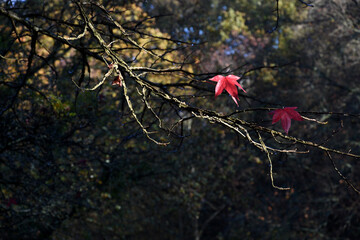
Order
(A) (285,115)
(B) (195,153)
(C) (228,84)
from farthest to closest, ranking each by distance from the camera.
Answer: (B) (195,153) < (C) (228,84) < (A) (285,115)

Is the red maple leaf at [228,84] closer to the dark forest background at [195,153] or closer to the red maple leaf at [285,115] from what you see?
the red maple leaf at [285,115]

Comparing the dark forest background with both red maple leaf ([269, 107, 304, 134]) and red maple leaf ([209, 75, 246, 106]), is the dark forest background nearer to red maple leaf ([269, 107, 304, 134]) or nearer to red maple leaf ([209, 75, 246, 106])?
red maple leaf ([209, 75, 246, 106])

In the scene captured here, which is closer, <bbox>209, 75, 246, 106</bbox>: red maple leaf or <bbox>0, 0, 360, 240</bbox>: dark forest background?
<bbox>209, 75, 246, 106</bbox>: red maple leaf

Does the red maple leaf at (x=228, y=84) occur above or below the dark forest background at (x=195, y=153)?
below

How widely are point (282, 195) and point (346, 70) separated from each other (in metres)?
4.10

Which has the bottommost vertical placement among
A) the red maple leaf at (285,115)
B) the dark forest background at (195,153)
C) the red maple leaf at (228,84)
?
the red maple leaf at (285,115)

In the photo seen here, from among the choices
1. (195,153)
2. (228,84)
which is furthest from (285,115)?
(195,153)

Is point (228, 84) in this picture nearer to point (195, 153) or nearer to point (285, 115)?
point (285, 115)

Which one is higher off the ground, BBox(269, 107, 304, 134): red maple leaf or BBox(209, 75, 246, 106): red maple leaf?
BBox(209, 75, 246, 106): red maple leaf

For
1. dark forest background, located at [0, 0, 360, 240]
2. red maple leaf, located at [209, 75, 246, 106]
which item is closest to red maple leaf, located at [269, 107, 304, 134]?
red maple leaf, located at [209, 75, 246, 106]

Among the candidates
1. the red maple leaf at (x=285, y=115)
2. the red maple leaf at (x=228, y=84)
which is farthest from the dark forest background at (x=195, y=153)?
the red maple leaf at (x=285, y=115)

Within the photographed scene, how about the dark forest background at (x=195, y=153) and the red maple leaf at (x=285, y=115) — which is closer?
the red maple leaf at (x=285, y=115)

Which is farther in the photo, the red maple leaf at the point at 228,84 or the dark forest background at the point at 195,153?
the dark forest background at the point at 195,153

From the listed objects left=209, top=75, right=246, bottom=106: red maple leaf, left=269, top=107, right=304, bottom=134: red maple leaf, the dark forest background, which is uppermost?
the dark forest background
